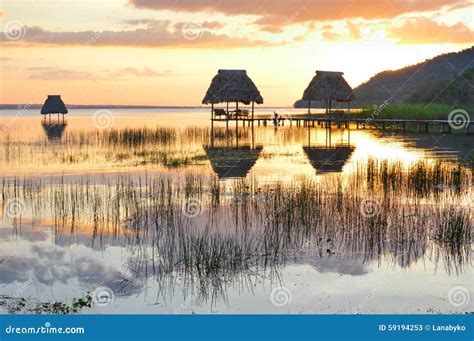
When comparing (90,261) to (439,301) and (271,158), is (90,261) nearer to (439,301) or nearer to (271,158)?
(439,301)

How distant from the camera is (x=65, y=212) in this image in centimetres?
1198

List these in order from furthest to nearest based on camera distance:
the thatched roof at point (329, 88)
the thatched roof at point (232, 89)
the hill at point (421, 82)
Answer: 1. the hill at point (421, 82)
2. the thatched roof at point (329, 88)
3. the thatched roof at point (232, 89)

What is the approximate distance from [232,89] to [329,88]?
9278mm

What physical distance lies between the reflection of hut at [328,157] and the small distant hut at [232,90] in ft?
71.1

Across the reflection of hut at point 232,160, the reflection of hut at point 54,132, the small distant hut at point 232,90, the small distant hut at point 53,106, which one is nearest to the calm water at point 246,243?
the reflection of hut at point 232,160

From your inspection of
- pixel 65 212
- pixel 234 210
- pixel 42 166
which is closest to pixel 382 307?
pixel 234 210

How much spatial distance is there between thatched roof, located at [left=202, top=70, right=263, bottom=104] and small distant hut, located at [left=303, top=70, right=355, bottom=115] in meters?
5.74

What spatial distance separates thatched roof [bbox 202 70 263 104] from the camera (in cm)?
4838

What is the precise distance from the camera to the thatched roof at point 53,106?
223ft

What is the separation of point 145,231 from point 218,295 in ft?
11.3

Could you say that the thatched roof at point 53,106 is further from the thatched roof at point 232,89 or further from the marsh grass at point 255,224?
the marsh grass at point 255,224

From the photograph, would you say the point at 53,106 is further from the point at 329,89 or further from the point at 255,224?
the point at 255,224

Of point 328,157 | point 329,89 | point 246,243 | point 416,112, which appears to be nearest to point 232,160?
point 328,157

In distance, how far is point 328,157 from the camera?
23.0 meters
